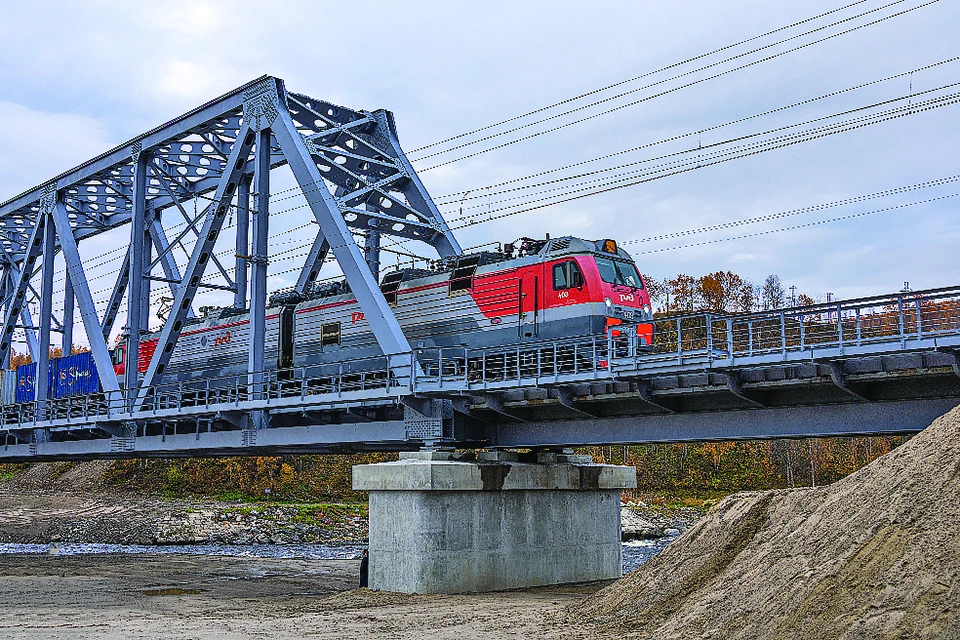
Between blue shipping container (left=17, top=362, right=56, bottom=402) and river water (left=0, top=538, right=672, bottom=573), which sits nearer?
river water (left=0, top=538, right=672, bottom=573)

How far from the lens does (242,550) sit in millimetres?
49625

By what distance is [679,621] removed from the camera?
14.3 meters

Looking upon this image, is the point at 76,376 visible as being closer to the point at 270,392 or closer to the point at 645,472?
the point at 270,392

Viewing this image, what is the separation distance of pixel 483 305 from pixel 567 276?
119 inches

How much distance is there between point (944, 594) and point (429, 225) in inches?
1081

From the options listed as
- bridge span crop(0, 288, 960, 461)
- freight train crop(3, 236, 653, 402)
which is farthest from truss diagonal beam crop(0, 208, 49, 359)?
bridge span crop(0, 288, 960, 461)

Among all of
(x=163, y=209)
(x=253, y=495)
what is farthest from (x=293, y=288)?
(x=253, y=495)

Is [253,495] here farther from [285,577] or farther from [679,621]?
[679,621]

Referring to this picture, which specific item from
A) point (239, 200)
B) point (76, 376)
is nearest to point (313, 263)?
point (239, 200)

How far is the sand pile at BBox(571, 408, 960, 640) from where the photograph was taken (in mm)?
11453

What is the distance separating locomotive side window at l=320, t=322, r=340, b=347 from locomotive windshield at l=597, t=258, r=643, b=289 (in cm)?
1011

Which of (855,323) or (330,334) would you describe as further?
(330,334)

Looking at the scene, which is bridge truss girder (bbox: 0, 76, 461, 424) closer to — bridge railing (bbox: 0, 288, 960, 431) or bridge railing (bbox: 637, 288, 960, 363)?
bridge railing (bbox: 0, 288, 960, 431)

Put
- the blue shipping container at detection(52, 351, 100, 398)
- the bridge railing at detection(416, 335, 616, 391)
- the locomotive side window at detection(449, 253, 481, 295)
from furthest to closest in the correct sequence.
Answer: the blue shipping container at detection(52, 351, 100, 398) → the locomotive side window at detection(449, 253, 481, 295) → the bridge railing at detection(416, 335, 616, 391)
